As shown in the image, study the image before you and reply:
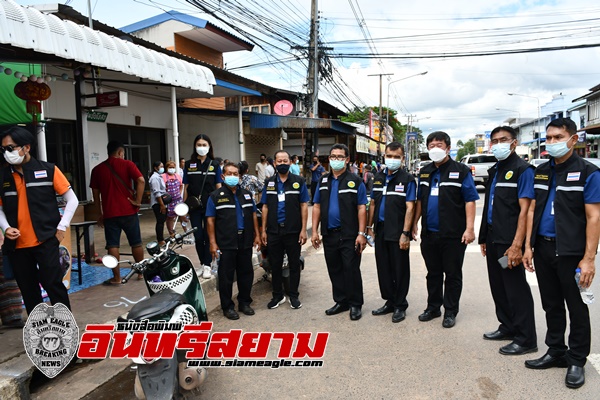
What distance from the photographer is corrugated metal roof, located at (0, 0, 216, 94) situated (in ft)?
11.3

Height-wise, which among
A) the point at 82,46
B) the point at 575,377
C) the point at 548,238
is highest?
the point at 82,46

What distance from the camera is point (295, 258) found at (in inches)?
199

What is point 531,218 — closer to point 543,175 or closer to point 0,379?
point 543,175

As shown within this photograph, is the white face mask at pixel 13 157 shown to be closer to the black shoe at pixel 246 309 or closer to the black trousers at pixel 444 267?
the black shoe at pixel 246 309

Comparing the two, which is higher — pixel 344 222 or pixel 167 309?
pixel 344 222

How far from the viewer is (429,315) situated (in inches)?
181

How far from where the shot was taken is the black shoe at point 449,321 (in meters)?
4.37

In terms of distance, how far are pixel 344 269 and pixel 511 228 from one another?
5.97 ft

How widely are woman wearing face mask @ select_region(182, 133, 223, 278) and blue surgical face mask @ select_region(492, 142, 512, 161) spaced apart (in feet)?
11.8

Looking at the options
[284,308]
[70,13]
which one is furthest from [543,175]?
[70,13]

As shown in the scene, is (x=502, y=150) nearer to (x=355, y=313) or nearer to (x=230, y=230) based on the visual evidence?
(x=355, y=313)

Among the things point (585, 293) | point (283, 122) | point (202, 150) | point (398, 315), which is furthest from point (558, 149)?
point (283, 122)

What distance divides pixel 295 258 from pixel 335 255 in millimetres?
503

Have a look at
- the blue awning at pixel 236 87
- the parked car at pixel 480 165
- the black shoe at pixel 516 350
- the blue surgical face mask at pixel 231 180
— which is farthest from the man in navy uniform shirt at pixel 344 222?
the parked car at pixel 480 165
